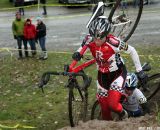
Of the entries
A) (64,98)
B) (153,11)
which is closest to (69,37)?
(153,11)

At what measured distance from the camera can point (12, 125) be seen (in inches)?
394

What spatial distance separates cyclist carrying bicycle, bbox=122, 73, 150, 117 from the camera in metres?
8.41

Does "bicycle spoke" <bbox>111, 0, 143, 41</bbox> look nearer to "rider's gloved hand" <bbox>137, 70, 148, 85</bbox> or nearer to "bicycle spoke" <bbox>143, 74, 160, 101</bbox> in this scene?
"bicycle spoke" <bbox>143, 74, 160, 101</bbox>

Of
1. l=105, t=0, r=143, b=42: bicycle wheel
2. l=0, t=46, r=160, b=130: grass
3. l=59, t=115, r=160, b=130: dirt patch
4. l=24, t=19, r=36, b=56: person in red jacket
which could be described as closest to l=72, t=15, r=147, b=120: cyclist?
l=59, t=115, r=160, b=130: dirt patch

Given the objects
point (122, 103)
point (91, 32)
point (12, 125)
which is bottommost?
point (12, 125)

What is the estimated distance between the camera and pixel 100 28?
7.71 meters

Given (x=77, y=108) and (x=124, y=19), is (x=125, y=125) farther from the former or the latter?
(x=124, y=19)

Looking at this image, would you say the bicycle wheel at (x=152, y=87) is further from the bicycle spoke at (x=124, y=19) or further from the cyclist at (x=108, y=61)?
the bicycle spoke at (x=124, y=19)

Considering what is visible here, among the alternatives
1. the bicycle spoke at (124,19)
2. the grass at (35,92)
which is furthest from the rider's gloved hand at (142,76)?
the bicycle spoke at (124,19)

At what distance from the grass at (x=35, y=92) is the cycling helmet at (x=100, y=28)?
286 cm

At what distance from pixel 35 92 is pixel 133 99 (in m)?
4.42

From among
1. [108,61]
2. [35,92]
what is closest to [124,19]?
[35,92]

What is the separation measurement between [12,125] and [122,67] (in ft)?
10.3

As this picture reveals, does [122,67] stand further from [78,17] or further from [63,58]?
[78,17]
